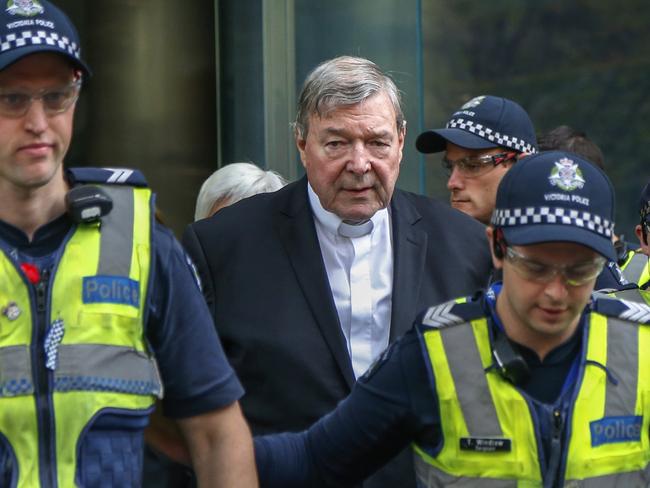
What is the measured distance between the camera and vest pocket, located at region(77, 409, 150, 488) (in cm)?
355

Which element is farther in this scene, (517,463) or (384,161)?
(384,161)

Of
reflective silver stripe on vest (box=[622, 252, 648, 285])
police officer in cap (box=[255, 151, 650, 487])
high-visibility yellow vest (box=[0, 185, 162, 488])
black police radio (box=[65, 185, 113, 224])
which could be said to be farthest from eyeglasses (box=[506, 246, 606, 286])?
reflective silver stripe on vest (box=[622, 252, 648, 285])

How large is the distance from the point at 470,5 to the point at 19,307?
5569 mm

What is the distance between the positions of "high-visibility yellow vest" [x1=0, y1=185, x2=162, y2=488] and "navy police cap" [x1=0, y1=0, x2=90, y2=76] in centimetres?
42

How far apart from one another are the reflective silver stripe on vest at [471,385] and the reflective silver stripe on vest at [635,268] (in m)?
2.43

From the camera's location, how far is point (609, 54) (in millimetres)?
8773

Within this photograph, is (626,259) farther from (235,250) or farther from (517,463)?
(517,463)

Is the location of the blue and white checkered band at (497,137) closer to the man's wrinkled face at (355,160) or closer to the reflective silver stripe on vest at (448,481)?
the man's wrinkled face at (355,160)

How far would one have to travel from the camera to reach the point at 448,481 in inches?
148

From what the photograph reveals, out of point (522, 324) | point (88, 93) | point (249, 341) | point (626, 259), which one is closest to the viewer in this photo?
point (522, 324)

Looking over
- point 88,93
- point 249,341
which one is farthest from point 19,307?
point 88,93

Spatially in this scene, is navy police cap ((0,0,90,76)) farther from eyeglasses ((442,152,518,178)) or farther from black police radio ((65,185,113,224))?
eyeglasses ((442,152,518,178))

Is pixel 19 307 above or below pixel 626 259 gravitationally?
above

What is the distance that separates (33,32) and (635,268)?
3350mm
